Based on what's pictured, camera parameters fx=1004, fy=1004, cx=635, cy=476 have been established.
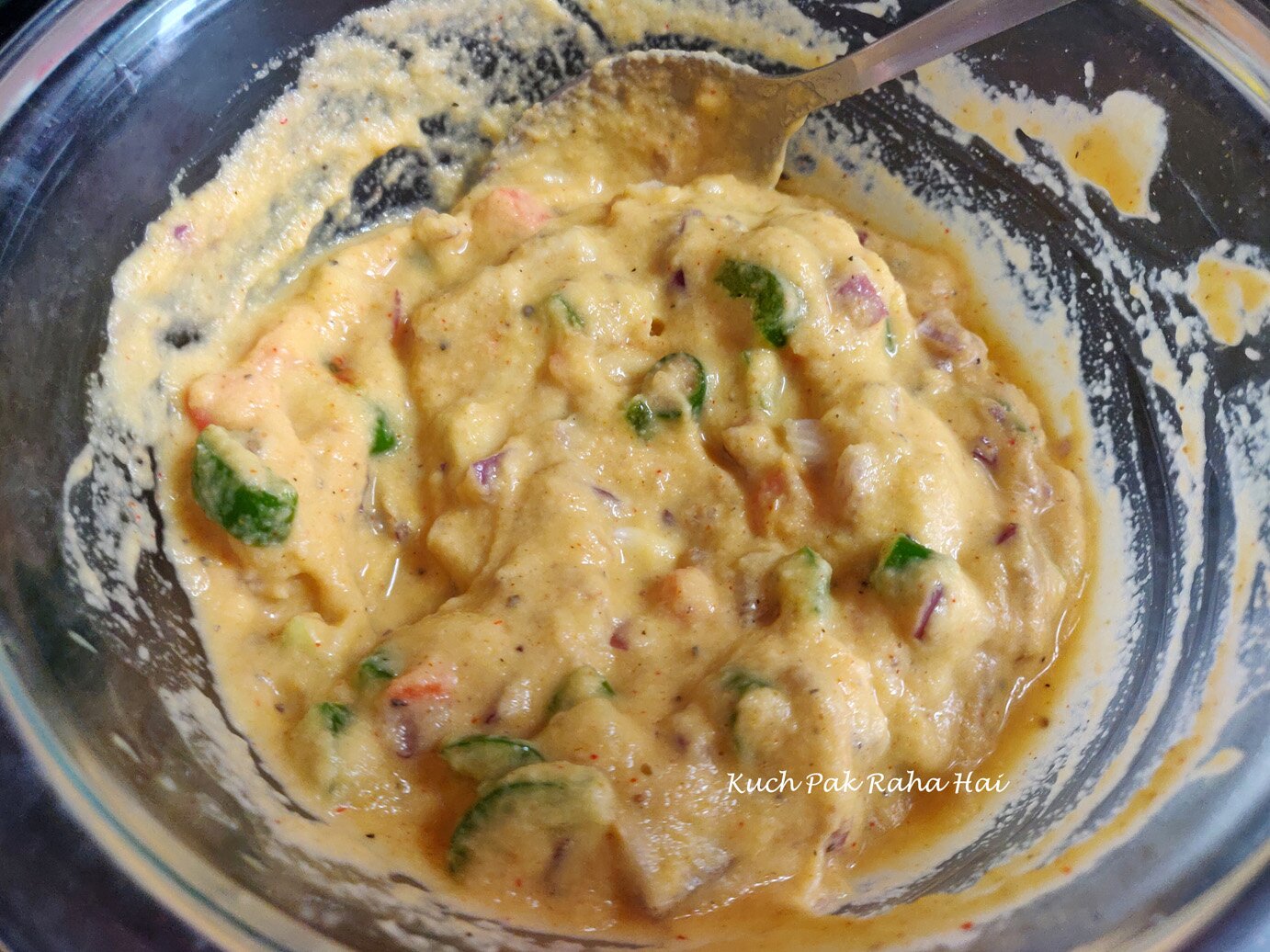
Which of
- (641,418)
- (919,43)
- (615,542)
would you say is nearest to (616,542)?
(615,542)

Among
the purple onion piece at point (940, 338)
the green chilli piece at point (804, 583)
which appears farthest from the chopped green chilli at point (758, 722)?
the purple onion piece at point (940, 338)

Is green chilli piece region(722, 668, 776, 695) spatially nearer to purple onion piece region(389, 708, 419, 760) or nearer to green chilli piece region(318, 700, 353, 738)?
purple onion piece region(389, 708, 419, 760)

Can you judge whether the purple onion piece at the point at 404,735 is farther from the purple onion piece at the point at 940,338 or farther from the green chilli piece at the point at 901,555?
the purple onion piece at the point at 940,338

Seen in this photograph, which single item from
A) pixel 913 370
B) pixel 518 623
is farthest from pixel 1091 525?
pixel 518 623

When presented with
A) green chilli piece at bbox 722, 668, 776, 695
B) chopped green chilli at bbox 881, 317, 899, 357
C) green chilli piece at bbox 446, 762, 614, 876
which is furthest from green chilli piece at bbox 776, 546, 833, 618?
chopped green chilli at bbox 881, 317, 899, 357

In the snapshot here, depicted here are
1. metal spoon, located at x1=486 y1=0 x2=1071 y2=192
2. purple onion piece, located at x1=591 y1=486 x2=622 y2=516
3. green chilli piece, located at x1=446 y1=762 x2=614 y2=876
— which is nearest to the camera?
green chilli piece, located at x1=446 y1=762 x2=614 y2=876

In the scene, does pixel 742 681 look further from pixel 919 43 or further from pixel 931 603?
pixel 919 43
